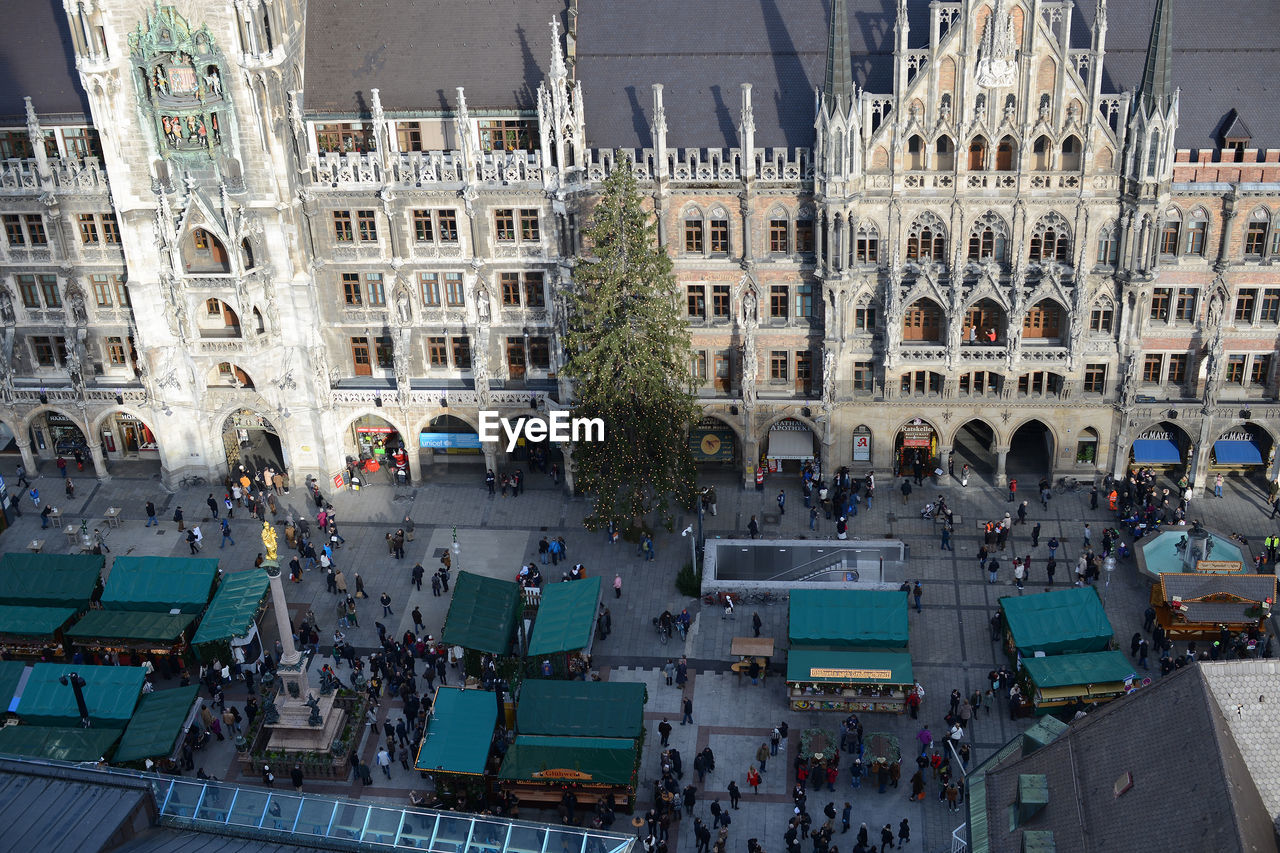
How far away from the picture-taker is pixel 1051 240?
6988cm

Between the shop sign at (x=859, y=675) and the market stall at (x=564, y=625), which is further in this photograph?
the market stall at (x=564, y=625)

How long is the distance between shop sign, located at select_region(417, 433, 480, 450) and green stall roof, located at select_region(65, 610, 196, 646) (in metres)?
17.9

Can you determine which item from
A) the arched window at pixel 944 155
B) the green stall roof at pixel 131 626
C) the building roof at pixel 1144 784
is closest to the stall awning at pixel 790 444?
the arched window at pixel 944 155

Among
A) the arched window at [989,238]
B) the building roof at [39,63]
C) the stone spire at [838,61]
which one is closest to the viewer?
the stone spire at [838,61]

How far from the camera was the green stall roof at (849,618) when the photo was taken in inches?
2335

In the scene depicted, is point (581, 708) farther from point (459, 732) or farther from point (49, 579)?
point (49, 579)

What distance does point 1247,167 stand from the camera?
220 feet

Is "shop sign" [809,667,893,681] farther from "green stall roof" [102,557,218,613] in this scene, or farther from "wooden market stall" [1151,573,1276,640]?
"green stall roof" [102,557,218,613]

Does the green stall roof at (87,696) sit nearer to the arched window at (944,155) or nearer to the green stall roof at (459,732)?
the green stall roof at (459,732)

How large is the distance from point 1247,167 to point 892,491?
23425 millimetres

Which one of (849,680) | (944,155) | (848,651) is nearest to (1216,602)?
(848,651)

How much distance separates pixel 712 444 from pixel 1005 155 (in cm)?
2144

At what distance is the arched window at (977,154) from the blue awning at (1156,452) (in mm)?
16794

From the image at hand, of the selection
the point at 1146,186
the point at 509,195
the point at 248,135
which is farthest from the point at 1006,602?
the point at 248,135
